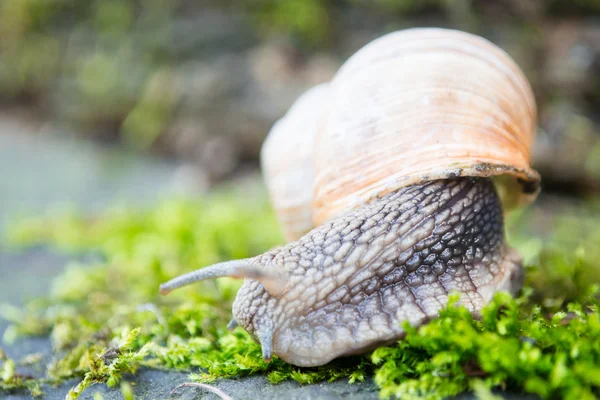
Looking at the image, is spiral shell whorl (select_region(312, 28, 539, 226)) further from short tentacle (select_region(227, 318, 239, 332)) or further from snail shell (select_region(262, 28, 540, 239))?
short tentacle (select_region(227, 318, 239, 332))

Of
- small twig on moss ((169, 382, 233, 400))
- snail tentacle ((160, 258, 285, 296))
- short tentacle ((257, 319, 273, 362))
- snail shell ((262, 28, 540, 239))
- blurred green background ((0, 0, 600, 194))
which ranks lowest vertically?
small twig on moss ((169, 382, 233, 400))

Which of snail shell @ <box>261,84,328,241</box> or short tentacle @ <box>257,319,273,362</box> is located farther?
snail shell @ <box>261,84,328,241</box>

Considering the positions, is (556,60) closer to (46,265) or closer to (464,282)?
(464,282)

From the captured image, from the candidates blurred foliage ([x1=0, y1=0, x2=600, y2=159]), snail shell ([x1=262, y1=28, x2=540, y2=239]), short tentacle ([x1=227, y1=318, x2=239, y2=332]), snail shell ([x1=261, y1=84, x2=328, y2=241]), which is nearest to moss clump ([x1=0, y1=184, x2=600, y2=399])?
short tentacle ([x1=227, y1=318, x2=239, y2=332])

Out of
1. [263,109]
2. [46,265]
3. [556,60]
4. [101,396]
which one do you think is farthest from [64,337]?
[556,60]

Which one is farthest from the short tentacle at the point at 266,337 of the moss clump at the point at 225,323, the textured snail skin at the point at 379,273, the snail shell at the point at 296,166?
the snail shell at the point at 296,166

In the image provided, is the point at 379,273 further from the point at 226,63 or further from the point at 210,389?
the point at 226,63
